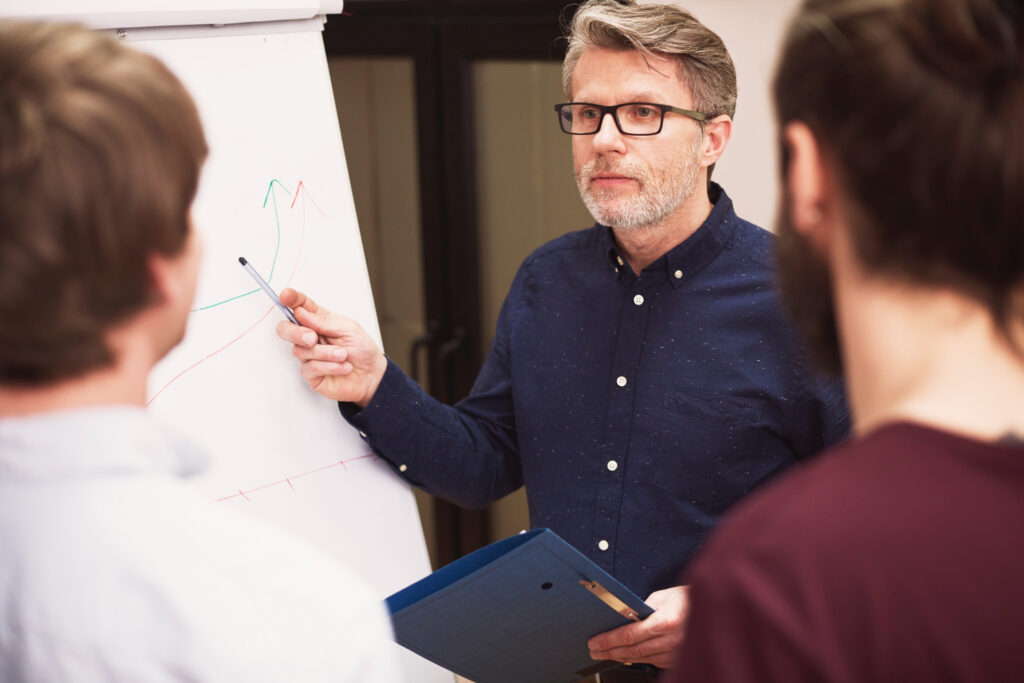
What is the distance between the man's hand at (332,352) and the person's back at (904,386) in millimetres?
857

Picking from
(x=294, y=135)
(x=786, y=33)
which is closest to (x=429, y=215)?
(x=294, y=135)

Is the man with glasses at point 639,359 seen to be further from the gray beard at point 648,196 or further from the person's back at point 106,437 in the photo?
the person's back at point 106,437

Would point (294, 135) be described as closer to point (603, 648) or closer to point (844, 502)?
point (603, 648)

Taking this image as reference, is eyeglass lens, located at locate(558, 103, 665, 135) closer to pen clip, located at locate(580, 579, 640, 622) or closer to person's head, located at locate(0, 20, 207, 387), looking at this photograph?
pen clip, located at locate(580, 579, 640, 622)

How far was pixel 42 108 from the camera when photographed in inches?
23.8

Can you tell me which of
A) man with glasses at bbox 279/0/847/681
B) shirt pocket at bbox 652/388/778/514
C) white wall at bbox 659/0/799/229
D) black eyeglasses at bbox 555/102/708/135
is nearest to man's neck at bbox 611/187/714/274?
man with glasses at bbox 279/0/847/681

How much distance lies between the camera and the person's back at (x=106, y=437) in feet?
1.98

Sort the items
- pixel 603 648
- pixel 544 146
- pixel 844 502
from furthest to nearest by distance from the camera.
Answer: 1. pixel 544 146
2. pixel 603 648
3. pixel 844 502

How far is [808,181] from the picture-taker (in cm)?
66

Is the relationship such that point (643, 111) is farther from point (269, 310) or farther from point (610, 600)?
point (610, 600)

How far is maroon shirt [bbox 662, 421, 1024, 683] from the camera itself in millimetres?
531

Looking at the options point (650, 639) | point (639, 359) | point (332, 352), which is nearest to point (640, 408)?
point (639, 359)

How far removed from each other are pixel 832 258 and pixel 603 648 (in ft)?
2.51

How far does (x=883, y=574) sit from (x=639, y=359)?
37.8 inches
